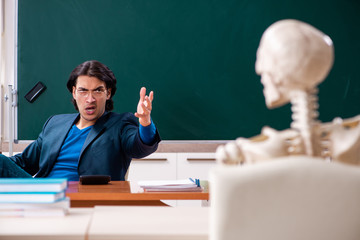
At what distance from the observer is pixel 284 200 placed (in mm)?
664

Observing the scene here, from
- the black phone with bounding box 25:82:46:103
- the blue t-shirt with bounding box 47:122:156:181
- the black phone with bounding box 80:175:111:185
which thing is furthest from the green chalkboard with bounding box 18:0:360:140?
the black phone with bounding box 80:175:111:185

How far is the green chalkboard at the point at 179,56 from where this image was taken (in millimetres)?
3549

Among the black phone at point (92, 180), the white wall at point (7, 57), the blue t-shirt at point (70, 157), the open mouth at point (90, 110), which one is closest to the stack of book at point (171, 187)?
the black phone at point (92, 180)

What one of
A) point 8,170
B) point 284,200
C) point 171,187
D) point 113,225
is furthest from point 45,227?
point 8,170

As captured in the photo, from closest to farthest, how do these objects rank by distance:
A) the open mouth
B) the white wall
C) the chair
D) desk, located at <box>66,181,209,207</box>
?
1. the chair
2. desk, located at <box>66,181,209,207</box>
3. the open mouth
4. the white wall

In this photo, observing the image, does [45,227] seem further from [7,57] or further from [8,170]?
[7,57]

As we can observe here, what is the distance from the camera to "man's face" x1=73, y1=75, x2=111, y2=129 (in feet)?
8.28

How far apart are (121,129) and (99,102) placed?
212mm

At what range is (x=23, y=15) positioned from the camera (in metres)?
3.55

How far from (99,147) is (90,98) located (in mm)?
307

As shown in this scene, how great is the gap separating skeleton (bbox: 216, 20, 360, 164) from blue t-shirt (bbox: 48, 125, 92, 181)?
181 centimetres

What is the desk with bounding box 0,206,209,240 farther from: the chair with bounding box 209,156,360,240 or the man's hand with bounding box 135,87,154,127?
the man's hand with bounding box 135,87,154,127

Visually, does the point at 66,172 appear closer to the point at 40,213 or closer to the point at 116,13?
the point at 40,213

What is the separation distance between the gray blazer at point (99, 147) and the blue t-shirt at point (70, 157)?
0.03 m
